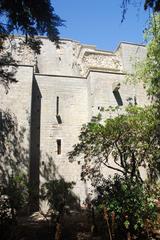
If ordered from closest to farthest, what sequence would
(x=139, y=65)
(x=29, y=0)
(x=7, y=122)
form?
(x=29, y=0), (x=7, y=122), (x=139, y=65)

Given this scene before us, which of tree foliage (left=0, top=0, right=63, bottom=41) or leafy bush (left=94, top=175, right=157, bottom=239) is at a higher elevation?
tree foliage (left=0, top=0, right=63, bottom=41)

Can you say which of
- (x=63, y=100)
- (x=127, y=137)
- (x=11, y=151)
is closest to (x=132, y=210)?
(x=127, y=137)

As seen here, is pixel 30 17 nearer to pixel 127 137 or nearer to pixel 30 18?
pixel 30 18

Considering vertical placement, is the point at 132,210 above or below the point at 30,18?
below

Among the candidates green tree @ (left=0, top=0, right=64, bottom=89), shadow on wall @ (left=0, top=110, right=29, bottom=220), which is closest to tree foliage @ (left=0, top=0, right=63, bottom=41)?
green tree @ (left=0, top=0, right=64, bottom=89)

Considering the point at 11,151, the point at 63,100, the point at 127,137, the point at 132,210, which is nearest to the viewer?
the point at 132,210

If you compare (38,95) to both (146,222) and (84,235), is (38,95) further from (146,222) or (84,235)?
(146,222)

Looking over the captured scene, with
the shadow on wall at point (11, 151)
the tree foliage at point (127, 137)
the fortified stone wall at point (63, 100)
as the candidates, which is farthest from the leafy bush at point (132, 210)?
the fortified stone wall at point (63, 100)

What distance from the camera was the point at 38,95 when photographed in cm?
1689

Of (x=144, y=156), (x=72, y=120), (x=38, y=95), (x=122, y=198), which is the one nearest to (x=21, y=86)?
(x=38, y=95)

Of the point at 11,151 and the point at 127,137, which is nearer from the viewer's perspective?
the point at 127,137

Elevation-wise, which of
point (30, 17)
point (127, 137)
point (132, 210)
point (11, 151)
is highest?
point (30, 17)

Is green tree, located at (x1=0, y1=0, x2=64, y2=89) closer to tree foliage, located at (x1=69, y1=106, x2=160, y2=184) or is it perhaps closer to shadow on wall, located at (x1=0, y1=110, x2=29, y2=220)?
tree foliage, located at (x1=69, y1=106, x2=160, y2=184)

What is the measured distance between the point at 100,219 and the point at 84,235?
88cm
